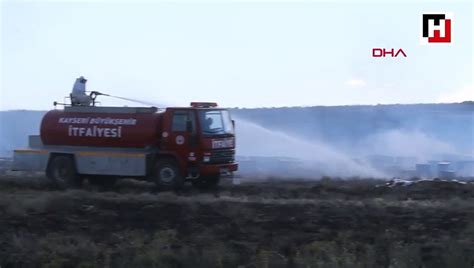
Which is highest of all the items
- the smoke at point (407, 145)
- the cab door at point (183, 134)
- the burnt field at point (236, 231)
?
the cab door at point (183, 134)

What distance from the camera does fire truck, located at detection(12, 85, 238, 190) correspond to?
24.1 meters

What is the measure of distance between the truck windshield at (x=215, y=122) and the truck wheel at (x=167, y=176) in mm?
1357

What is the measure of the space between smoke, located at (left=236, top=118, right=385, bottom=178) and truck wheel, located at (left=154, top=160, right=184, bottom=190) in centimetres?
794

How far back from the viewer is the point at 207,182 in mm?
25016

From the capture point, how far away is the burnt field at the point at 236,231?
1670 cm

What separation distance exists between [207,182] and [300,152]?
1394 centimetres

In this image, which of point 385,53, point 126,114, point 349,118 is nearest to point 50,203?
point 126,114

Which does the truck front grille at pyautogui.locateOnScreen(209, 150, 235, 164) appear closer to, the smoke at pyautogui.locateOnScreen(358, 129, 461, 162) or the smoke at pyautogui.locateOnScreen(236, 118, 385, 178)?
the smoke at pyautogui.locateOnScreen(236, 118, 385, 178)

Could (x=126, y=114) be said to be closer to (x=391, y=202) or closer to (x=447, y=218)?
(x=391, y=202)

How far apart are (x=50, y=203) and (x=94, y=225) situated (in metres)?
1.55

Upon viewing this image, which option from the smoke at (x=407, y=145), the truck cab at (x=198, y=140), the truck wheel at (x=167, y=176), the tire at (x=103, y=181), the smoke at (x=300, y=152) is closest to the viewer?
the truck cab at (x=198, y=140)

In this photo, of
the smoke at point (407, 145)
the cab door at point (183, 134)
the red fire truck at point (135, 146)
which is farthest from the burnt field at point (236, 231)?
the smoke at point (407, 145)

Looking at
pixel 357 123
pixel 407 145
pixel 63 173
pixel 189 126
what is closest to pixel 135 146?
pixel 189 126

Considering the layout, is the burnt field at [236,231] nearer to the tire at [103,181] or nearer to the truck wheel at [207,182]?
the truck wheel at [207,182]
